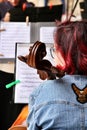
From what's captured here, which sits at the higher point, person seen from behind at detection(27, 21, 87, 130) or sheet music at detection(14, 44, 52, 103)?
person seen from behind at detection(27, 21, 87, 130)

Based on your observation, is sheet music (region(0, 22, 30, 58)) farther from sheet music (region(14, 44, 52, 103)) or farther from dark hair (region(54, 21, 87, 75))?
dark hair (region(54, 21, 87, 75))

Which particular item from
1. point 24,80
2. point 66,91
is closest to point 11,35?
point 24,80

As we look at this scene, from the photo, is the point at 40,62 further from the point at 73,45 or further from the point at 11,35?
the point at 11,35

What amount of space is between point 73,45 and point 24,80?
2.94 feet

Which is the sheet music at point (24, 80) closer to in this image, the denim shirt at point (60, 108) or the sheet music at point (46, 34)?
the sheet music at point (46, 34)

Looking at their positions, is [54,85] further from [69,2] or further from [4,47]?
[69,2]

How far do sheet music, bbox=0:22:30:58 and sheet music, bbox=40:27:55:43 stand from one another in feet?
0.36

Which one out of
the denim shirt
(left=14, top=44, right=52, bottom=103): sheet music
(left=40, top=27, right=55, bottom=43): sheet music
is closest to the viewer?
the denim shirt

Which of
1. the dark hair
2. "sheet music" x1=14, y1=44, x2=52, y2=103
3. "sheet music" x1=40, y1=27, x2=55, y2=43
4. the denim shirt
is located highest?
the dark hair

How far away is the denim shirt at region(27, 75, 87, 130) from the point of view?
1.25 m

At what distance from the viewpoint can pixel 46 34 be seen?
2363 mm

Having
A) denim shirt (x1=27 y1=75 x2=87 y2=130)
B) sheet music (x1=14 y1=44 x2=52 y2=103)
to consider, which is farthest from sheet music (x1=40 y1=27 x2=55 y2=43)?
denim shirt (x1=27 y1=75 x2=87 y2=130)

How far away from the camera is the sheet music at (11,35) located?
2408mm

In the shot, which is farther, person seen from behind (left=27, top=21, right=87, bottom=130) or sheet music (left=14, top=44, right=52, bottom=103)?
sheet music (left=14, top=44, right=52, bottom=103)
